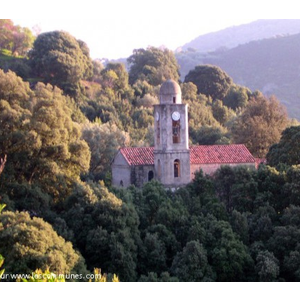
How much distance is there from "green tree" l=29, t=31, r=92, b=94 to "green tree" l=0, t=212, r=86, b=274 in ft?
128

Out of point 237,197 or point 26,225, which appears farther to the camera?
point 237,197

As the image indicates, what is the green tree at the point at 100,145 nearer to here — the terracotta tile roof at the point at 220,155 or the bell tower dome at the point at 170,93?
the terracotta tile roof at the point at 220,155

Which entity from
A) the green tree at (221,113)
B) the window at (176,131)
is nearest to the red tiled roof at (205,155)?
the window at (176,131)

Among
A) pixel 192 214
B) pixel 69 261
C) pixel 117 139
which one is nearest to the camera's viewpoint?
pixel 69 261

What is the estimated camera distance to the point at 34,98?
37.2 metres

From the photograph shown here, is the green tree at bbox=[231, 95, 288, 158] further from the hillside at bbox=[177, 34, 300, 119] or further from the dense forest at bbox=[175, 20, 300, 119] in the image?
the hillside at bbox=[177, 34, 300, 119]

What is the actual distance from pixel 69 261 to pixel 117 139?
954 inches

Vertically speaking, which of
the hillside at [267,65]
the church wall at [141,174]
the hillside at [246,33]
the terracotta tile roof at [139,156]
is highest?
the hillside at [246,33]

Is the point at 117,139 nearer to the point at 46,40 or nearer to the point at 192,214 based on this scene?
the point at 192,214

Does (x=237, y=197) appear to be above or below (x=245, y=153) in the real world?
below

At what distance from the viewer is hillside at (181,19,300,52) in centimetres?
16762

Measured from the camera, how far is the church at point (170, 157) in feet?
128

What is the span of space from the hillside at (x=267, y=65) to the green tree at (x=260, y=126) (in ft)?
148

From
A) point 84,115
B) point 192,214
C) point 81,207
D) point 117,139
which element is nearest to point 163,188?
point 192,214
